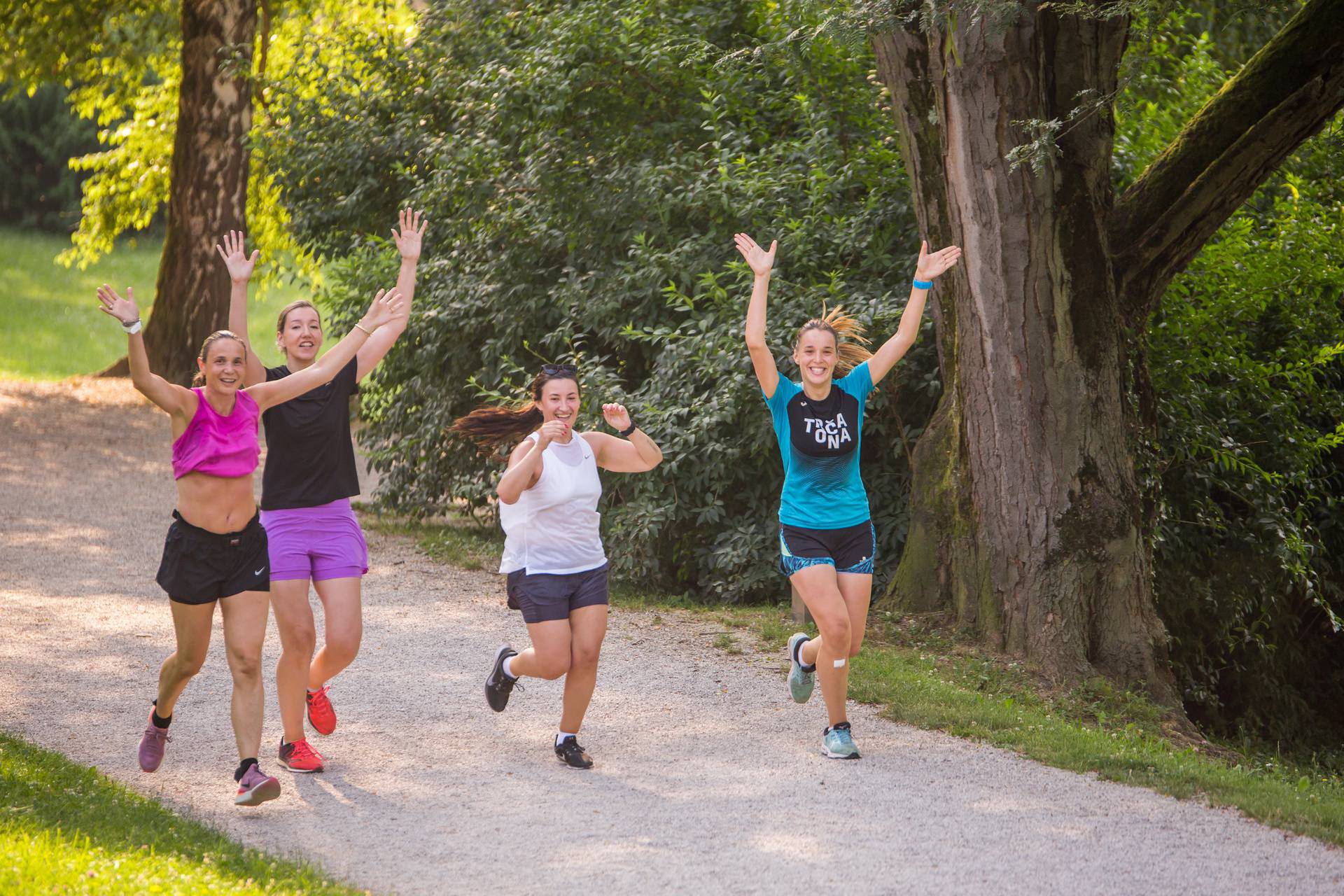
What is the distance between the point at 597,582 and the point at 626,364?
569 centimetres

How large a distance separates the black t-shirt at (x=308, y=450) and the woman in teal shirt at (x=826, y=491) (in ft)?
6.02

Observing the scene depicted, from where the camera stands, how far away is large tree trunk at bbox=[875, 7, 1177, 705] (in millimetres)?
7820

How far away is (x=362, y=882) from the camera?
15.1ft

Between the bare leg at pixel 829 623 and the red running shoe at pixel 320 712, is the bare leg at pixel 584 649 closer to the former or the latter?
the bare leg at pixel 829 623

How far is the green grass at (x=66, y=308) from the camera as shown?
30172 millimetres

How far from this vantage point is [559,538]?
578cm

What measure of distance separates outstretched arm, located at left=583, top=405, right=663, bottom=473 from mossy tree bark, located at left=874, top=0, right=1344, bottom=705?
292 centimetres

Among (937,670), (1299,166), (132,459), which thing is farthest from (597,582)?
(132,459)

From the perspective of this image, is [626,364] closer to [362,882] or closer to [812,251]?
[812,251]

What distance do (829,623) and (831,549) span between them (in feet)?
1.11

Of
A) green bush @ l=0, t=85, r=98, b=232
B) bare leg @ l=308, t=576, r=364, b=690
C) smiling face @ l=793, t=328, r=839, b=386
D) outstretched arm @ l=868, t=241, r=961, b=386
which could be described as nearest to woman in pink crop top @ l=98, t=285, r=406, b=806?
bare leg @ l=308, t=576, r=364, b=690

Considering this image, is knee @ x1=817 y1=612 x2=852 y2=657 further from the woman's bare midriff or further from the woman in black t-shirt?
the woman's bare midriff

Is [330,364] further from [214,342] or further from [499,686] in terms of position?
[499,686]

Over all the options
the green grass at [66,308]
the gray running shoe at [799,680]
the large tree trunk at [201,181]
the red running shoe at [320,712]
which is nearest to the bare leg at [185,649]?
the red running shoe at [320,712]
